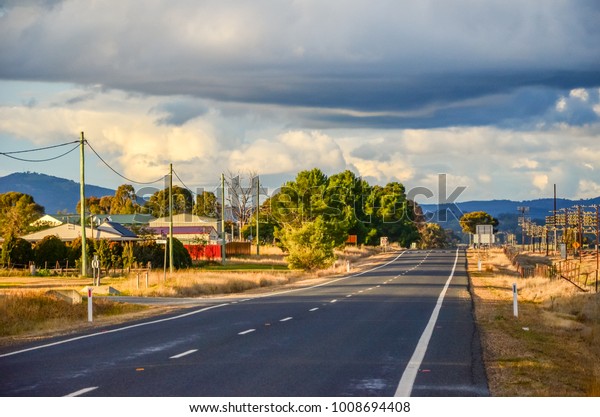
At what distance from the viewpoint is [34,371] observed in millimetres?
14367

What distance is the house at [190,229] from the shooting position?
106863 mm

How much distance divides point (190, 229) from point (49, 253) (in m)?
44.7

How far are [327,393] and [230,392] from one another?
128 centimetres

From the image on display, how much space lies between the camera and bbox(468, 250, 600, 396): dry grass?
13719 mm

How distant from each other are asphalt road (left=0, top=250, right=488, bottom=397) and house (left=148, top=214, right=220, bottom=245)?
7432cm

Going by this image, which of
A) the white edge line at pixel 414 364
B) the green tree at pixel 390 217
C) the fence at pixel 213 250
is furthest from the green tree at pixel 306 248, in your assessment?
the green tree at pixel 390 217

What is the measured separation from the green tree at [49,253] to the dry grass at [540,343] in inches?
1542

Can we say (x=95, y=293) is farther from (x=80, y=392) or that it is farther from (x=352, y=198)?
(x=352, y=198)

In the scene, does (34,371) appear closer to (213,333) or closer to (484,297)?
(213,333)

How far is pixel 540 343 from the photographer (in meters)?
20.9

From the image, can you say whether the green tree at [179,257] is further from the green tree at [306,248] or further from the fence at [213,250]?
the fence at [213,250]

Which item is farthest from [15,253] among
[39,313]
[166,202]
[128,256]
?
[166,202]

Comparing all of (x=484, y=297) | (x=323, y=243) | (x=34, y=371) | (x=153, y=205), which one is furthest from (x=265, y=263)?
(x=153, y=205)

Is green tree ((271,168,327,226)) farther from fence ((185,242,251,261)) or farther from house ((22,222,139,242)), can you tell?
house ((22,222,139,242))
